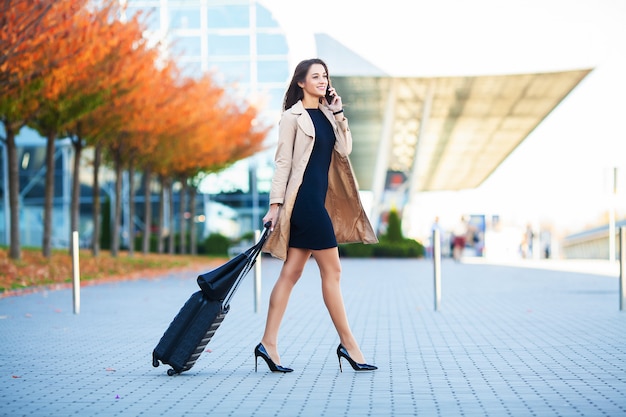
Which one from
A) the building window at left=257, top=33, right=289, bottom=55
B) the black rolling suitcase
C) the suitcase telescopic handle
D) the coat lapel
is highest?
the building window at left=257, top=33, right=289, bottom=55

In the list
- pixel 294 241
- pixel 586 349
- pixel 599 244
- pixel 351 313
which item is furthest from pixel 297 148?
pixel 599 244

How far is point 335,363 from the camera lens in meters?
6.83

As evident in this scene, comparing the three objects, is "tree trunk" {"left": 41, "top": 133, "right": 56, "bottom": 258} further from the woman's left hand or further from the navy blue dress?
the navy blue dress

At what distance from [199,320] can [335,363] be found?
1.20 m

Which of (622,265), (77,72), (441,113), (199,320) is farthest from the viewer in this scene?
(441,113)

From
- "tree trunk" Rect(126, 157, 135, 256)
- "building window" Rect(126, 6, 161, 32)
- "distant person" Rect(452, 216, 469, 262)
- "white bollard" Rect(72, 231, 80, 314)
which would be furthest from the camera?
"distant person" Rect(452, 216, 469, 262)

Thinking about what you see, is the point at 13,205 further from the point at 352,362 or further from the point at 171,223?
the point at 352,362

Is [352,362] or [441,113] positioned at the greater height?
[441,113]

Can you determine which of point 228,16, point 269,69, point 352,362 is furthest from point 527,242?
point 352,362

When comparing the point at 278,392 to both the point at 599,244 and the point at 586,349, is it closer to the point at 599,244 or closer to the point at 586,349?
the point at 586,349

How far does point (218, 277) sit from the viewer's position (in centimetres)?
615

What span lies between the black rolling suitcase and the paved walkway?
0.48 ft

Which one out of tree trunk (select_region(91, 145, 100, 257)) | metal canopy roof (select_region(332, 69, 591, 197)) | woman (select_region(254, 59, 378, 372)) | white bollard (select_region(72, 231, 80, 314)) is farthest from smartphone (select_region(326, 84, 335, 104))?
metal canopy roof (select_region(332, 69, 591, 197))

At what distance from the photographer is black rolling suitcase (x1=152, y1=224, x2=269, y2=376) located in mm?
6094
